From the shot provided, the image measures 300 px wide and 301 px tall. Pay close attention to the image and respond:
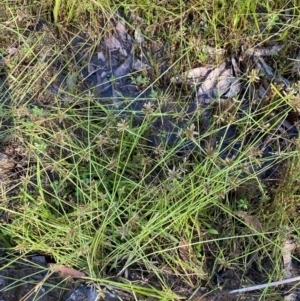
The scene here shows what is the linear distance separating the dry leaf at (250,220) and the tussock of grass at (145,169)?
0.6 inches

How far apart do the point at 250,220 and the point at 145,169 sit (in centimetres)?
40

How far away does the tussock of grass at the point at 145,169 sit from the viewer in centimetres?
150

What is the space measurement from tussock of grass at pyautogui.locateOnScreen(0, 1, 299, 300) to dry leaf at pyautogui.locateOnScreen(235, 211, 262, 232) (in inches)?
0.6

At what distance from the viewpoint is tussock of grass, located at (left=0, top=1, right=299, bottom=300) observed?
58.9 inches

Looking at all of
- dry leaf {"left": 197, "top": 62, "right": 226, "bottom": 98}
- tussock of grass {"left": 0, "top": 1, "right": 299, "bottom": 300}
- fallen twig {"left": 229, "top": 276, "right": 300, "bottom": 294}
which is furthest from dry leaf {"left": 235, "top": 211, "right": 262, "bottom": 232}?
dry leaf {"left": 197, "top": 62, "right": 226, "bottom": 98}

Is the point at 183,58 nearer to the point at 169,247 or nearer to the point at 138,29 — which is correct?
the point at 138,29

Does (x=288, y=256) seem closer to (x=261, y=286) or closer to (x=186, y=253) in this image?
(x=261, y=286)

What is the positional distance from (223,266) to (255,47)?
2.84 ft

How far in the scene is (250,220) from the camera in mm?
1562

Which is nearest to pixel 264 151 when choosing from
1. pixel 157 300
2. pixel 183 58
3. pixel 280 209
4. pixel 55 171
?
pixel 280 209

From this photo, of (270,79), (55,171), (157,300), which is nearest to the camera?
(157,300)

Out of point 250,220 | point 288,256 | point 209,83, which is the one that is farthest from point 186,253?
point 209,83

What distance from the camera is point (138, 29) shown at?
187 cm

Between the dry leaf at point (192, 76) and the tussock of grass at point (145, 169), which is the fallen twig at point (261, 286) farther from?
the dry leaf at point (192, 76)
